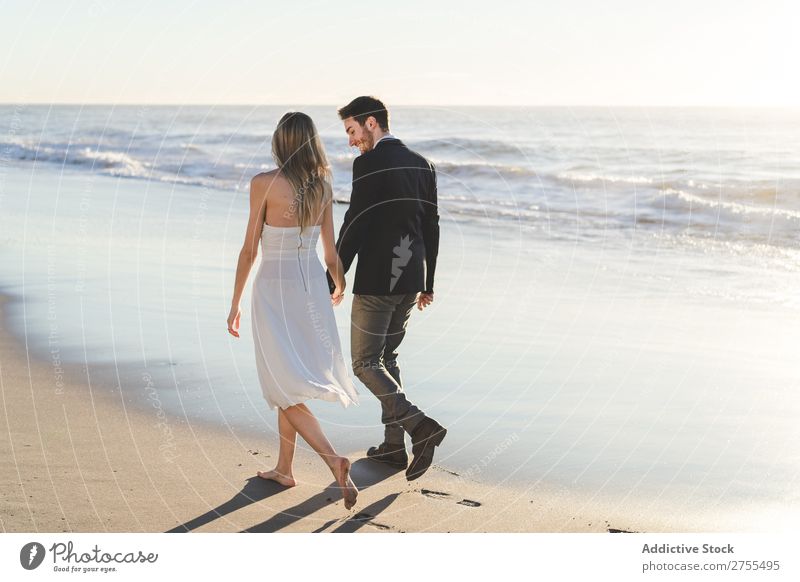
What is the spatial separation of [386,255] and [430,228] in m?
0.43

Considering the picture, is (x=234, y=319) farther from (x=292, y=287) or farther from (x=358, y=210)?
(x=358, y=210)

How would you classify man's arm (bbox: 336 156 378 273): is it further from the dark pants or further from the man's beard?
the dark pants

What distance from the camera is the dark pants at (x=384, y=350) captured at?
19.2ft

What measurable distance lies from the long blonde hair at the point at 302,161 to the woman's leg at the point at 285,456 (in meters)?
1.12

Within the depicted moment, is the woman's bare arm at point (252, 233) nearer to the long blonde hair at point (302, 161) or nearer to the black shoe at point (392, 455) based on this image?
the long blonde hair at point (302, 161)

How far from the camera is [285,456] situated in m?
5.66

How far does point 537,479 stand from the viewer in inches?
230

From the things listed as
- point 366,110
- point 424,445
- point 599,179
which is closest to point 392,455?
point 424,445

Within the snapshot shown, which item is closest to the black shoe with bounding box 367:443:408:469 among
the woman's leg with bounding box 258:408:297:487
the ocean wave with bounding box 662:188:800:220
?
the woman's leg with bounding box 258:408:297:487

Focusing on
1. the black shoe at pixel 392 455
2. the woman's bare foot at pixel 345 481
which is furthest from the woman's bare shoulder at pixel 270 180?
the black shoe at pixel 392 455

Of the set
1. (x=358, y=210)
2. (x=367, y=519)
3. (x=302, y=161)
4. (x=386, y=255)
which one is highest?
(x=302, y=161)

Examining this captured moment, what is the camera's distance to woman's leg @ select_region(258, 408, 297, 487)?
5637 mm

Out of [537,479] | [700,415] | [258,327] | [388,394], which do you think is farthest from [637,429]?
[258,327]

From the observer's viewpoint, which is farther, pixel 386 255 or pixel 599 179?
pixel 599 179
